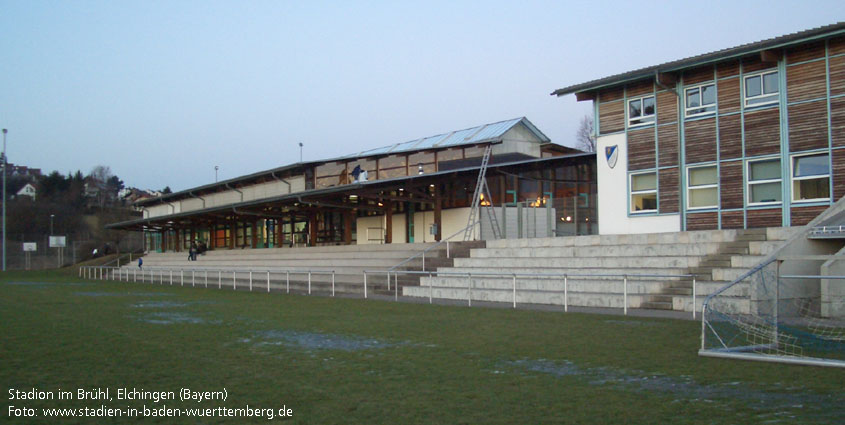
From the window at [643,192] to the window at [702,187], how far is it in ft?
3.44

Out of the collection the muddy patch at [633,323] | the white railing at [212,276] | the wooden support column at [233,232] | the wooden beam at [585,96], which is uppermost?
the wooden beam at [585,96]

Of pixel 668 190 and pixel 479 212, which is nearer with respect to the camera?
pixel 668 190

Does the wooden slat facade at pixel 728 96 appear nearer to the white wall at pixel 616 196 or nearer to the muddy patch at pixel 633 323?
the white wall at pixel 616 196

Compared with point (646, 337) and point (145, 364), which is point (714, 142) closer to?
point (646, 337)

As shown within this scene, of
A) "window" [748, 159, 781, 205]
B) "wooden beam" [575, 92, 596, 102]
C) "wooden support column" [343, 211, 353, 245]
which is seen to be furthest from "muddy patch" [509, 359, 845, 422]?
"wooden support column" [343, 211, 353, 245]

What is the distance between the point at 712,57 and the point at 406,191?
600 inches

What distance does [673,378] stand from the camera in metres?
7.47

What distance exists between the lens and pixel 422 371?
801cm

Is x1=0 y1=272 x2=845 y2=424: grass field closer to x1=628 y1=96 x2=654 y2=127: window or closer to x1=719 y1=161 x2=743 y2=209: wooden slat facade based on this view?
x1=719 y1=161 x2=743 y2=209: wooden slat facade

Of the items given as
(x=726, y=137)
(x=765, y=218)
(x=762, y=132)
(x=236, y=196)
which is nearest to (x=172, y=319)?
(x=765, y=218)

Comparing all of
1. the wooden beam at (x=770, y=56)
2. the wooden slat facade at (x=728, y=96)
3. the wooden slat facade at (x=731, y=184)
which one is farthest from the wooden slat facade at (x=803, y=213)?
the wooden beam at (x=770, y=56)

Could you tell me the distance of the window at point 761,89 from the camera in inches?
714

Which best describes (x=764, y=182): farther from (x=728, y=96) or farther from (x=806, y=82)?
(x=806, y=82)

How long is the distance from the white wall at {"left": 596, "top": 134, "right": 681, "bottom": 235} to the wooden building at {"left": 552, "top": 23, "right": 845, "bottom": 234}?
0.03 metres
